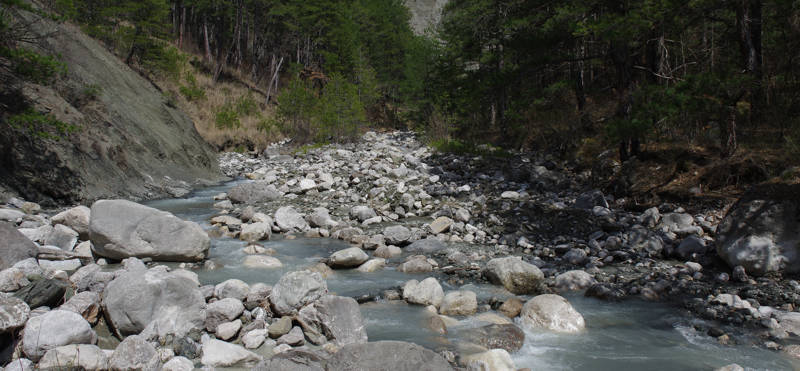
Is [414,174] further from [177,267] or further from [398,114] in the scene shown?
[398,114]

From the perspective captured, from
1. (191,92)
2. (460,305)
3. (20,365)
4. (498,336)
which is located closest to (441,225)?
(460,305)

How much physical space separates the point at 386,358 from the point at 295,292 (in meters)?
1.36

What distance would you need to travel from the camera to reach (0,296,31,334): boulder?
2.89 meters

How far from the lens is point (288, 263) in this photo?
5984mm

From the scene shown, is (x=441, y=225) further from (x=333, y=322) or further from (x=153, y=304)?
(x=153, y=304)

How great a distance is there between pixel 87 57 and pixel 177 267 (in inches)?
435

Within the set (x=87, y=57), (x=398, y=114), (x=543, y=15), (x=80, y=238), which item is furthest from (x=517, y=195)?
(x=398, y=114)

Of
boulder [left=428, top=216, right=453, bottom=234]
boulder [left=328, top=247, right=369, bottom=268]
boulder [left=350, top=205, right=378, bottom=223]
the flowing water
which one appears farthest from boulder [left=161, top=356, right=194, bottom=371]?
boulder [left=350, top=205, right=378, bottom=223]

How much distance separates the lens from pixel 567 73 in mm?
16781

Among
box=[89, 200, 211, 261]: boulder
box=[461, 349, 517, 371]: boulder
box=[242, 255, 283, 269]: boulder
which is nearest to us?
box=[461, 349, 517, 371]: boulder

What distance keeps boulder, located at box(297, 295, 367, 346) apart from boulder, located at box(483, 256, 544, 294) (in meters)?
2.13

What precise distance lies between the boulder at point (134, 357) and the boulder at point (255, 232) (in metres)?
4.09

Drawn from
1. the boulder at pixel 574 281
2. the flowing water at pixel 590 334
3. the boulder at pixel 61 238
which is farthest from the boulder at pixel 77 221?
the boulder at pixel 574 281

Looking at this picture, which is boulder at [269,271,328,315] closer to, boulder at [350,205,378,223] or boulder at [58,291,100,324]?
boulder at [58,291,100,324]
